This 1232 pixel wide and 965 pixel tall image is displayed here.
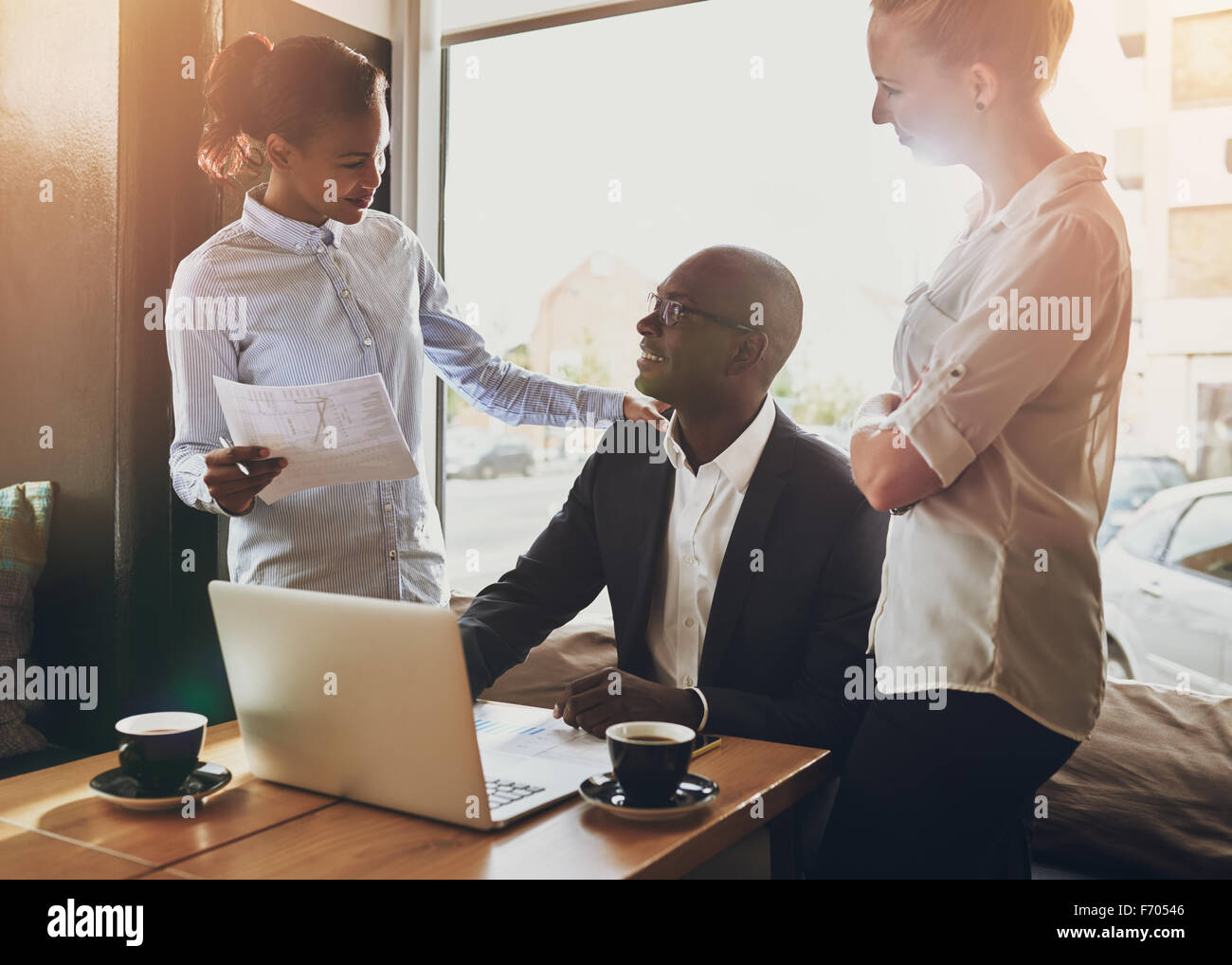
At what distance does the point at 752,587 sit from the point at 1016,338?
0.73 metres

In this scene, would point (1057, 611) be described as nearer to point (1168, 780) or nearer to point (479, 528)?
point (1168, 780)

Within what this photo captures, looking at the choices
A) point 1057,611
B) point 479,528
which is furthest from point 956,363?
A: point 479,528

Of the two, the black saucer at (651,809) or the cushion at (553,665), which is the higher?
the black saucer at (651,809)

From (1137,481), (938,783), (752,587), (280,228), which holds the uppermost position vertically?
(280,228)

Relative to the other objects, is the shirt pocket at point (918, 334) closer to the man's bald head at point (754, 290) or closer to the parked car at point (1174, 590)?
the man's bald head at point (754, 290)

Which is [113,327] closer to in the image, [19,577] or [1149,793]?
→ [19,577]

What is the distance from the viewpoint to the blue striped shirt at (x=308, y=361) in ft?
6.19

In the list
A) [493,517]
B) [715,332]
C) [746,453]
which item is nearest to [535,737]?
[746,453]

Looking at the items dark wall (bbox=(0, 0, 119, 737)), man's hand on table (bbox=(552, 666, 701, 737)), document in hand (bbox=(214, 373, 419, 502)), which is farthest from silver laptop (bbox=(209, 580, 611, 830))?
dark wall (bbox=(0, 0, 119, 737))

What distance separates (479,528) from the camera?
11.1 feet

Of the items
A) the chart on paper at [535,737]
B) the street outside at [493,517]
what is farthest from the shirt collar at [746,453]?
the street outside at [493,517]

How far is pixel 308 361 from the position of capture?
1.94 meters

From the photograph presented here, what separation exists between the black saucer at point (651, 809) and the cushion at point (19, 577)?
2.00 metres
